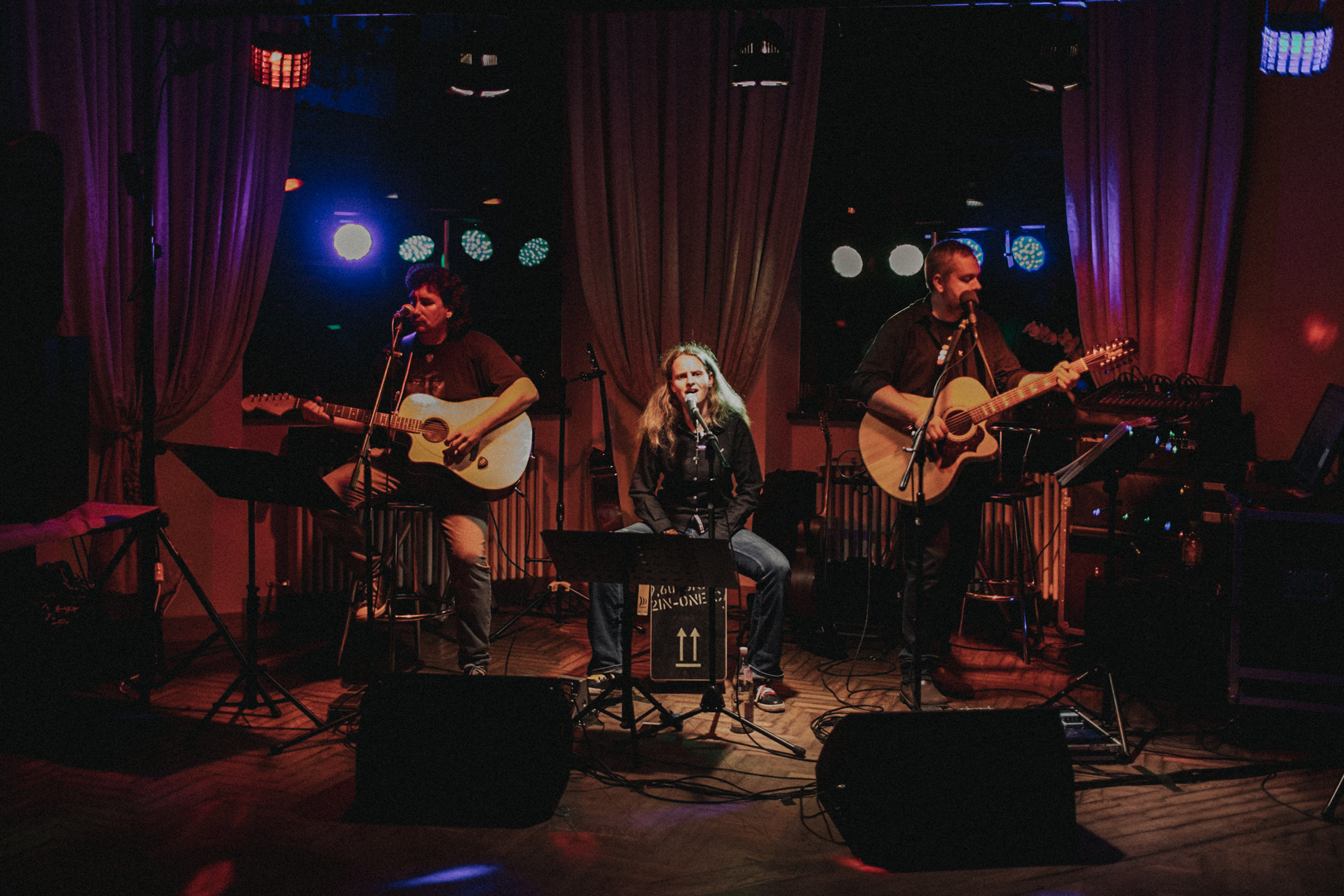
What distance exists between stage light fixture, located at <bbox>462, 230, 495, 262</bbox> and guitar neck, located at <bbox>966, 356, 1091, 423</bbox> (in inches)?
233

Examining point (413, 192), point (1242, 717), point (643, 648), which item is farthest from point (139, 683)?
point (413, 192)

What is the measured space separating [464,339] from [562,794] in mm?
2416

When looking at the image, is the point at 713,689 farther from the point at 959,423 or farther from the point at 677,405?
the point at 959,423

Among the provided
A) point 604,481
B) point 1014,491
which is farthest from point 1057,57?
point 604,481

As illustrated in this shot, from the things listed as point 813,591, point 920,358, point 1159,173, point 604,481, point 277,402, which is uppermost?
point 1159,173

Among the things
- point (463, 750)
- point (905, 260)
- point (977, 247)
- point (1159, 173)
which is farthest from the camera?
point (977, 247)

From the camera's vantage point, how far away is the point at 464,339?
198 inches

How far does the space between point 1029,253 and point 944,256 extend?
400 cm

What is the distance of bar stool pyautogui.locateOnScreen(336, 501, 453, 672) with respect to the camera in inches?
182

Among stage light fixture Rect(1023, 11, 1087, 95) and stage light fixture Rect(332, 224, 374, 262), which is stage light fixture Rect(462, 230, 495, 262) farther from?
stage light fixture Rect(1023, 11, 1087, 95)

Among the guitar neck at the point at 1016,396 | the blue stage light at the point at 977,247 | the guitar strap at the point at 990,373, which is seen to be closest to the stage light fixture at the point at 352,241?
the blue stage light at the point at 977,247

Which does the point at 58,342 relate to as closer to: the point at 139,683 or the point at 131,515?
the point at 131,515

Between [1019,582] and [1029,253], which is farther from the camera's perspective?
[1029,253]

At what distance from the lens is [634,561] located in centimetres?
369
